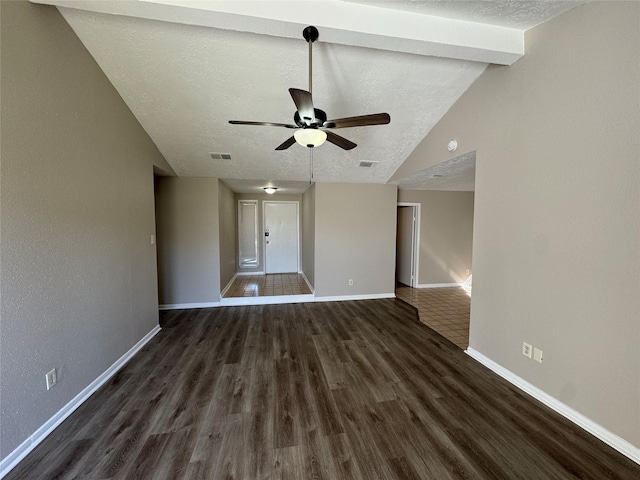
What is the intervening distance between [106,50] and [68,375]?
2.69 meters

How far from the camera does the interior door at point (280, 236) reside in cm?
665

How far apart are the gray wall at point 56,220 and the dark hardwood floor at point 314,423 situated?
0.38 meters

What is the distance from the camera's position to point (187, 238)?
13.8 ft

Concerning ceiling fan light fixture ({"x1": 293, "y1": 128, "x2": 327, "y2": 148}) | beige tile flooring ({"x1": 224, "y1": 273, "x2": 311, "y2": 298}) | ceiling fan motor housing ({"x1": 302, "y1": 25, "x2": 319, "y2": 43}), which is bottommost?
beige tile flooring ({"x1": 224, "y1": 273, "x2": 311, "y2": 298})

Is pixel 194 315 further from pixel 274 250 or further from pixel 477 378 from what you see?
pixel 477 378

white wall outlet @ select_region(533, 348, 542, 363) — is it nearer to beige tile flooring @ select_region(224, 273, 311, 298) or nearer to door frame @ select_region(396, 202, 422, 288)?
beige tile flooring @ select_region(224, 273, 311, 298)

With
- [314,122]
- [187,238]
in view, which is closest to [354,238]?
[187,238]

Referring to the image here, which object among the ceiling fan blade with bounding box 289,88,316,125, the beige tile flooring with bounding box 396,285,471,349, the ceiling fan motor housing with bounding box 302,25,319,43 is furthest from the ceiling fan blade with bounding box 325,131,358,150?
the beige tile flooring with bounding box 396,285,471,349

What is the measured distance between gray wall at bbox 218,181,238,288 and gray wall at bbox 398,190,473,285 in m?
3.85

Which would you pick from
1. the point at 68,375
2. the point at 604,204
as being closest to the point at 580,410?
the point at 604,204

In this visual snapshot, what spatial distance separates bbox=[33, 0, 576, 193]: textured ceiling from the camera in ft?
6.08

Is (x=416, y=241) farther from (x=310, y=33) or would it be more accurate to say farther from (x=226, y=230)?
(x=310, y=33)

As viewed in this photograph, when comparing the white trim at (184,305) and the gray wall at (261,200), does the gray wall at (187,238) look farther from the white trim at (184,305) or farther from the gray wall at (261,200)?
the gray wall at (261,200)

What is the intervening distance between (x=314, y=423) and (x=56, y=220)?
238 centimetres
